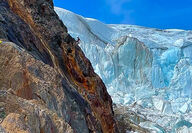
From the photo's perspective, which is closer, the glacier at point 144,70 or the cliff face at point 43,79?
the cliff face at point 43,79

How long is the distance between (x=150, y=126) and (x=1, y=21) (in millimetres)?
27461

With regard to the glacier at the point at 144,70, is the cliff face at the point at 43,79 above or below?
below

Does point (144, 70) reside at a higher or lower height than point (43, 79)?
higher

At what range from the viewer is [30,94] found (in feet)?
20.7

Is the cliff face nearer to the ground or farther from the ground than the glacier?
nearer to the ground

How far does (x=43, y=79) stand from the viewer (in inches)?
277

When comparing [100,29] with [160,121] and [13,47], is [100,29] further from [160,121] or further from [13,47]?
[13,47]

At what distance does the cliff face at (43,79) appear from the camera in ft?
15.6

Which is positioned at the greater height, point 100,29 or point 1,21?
point 100,29

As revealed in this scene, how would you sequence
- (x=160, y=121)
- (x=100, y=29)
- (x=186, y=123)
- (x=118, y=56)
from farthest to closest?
(x=100, y=29)
(x=118, y=56)
(x=160, y=121)
(x=186, y=123)

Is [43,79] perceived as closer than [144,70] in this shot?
Yes

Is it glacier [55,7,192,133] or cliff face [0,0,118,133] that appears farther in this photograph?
glacier [55,7,192,133]

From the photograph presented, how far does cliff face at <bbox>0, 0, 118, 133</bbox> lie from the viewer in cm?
477

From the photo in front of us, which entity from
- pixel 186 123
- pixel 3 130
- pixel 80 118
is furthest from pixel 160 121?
pixel 3 130
